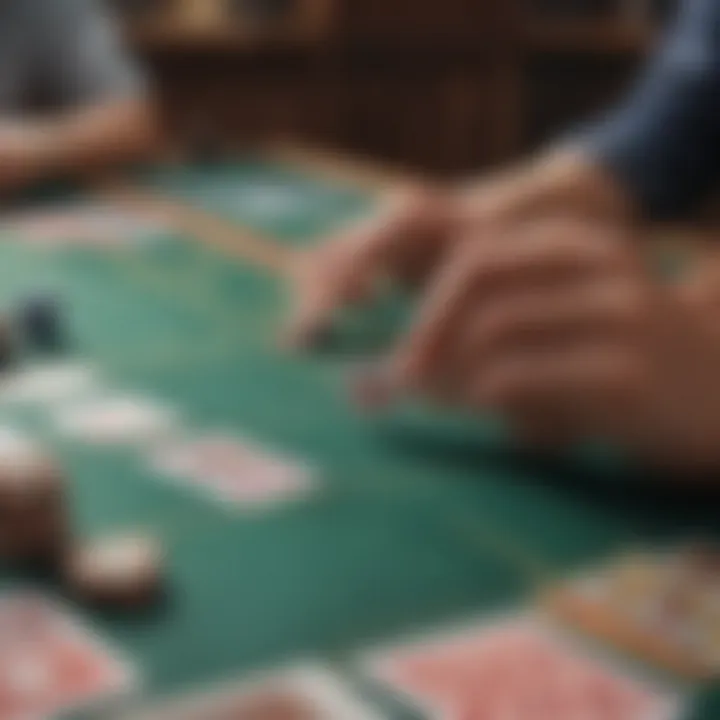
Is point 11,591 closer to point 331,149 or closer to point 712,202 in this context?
point 712,202

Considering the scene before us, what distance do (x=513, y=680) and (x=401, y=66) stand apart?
288cm

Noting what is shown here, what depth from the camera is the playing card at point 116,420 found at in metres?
0.81

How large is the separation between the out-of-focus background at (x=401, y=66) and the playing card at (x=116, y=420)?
7.25 feet

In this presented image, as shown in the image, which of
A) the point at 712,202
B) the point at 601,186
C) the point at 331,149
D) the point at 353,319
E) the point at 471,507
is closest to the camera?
the point at 471,507

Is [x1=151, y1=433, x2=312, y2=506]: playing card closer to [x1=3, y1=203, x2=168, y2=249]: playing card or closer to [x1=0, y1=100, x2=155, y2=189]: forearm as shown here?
[x1=3, y1=203, x2=168, y2=249]: playing card

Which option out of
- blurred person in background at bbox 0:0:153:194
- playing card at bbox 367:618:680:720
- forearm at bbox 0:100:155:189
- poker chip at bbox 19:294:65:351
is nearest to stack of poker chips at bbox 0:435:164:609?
playing card at bbox 367:618:680:720

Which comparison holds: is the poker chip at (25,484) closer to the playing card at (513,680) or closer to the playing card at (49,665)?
the playing card at (49,665)

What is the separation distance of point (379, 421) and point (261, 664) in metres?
0.28

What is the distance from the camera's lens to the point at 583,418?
77 cm

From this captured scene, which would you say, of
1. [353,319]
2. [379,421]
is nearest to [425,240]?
[353,319]

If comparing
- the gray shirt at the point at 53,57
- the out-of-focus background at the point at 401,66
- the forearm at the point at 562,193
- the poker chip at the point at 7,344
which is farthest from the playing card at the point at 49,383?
the out-of-focus background at the point at 401,66

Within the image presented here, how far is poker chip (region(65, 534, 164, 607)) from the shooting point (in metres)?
0.62

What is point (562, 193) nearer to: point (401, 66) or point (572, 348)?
point (572, 348)

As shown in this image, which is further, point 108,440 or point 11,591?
point 108,440
